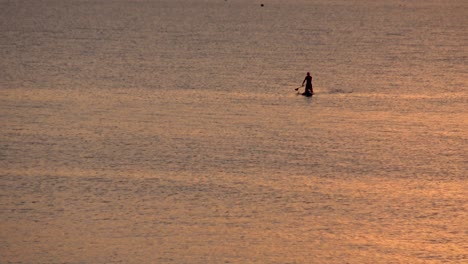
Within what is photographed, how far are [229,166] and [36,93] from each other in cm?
2411

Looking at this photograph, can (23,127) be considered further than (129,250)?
Yes

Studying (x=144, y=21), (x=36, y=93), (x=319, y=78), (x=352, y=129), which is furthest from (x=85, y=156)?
(x=144, y=21)

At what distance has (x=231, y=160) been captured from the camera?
145 feet

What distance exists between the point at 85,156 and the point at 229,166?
7012 millimetres

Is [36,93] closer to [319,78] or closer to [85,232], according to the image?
[319,78]

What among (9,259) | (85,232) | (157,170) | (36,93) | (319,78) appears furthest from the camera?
(319,78)

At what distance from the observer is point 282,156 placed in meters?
45.0

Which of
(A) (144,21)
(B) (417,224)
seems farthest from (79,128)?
(A) (144,21)

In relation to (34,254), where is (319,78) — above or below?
above

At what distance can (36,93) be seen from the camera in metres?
62.8

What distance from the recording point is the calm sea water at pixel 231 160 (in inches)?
1257

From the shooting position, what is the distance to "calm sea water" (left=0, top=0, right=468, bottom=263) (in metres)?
31.9

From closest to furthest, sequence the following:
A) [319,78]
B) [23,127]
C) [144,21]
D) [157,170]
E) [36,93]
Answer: [157,170], [23,127], [36,93], [319,78], [144,21]

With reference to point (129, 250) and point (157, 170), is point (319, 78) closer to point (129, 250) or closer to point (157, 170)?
point (157, 170)
